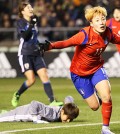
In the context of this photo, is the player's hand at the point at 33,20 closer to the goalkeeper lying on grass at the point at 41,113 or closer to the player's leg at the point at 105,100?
the goalkeeper lying on grass at the point at 41,113

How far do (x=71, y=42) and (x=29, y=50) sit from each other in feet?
17.4

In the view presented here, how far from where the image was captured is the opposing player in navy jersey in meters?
15.8

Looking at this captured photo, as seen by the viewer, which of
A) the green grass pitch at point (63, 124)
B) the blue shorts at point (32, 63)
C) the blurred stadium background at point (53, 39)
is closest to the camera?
the green grass pitch at point (63, 124)

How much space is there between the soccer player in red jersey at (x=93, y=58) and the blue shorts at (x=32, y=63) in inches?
168

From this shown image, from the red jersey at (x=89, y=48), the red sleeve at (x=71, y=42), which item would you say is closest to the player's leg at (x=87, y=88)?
the red jersey at (x=89, y=48)

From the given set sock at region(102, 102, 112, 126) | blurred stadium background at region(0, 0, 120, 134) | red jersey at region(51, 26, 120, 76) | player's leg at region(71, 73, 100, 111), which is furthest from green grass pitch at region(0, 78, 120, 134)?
red jersey at region(51, 26, 120, 76)

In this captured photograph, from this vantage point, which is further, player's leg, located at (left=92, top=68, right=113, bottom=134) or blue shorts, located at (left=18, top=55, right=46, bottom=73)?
blue shorts, located at (left=18, top=55, right=46, bottom=73)

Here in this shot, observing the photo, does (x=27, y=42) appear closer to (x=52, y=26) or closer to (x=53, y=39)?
(x=53, y=39)

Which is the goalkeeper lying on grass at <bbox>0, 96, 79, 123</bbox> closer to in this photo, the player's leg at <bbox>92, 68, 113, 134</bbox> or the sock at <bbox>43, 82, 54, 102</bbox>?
the player's leg at <bbox>92, 68, 113, 134</bbox>

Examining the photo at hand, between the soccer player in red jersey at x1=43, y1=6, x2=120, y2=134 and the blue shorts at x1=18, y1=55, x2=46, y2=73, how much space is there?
4.27 metres

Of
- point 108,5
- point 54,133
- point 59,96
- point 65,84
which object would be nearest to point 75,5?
point 108,5

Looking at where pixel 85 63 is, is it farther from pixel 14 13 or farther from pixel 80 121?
pixel 14 13

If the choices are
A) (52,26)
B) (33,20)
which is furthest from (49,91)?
(52,26)

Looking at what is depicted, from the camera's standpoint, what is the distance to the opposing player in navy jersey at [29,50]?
621 inches
